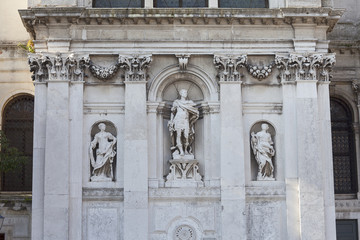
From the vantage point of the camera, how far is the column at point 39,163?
25672mm

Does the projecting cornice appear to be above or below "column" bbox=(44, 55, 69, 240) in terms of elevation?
above

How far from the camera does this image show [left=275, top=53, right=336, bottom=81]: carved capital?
26.5 m

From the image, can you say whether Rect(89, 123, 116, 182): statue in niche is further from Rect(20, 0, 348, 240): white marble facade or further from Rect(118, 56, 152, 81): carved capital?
Rect(118, 56, 152, 81): carved capital

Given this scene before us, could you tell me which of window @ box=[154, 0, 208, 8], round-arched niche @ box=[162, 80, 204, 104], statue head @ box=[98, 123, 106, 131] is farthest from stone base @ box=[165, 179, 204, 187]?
window @ box=[154, 0, 208, 8]

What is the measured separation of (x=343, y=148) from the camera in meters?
31.9

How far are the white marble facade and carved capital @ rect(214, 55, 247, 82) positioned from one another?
0.04 m

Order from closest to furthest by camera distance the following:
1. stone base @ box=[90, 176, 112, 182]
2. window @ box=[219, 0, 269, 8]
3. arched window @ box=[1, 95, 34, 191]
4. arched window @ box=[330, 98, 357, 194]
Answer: stone base @ box=[90, 176, 112, 182] → window @ box=[219, 0, 269, 8] → arched window @ box=[1, 95, 34, 191] → arched window @ box=[330, 98, 357, 194]

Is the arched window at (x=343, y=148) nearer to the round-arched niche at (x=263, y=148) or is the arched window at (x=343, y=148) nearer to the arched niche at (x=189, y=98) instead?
the round-arched niche at (x=263, y=148)

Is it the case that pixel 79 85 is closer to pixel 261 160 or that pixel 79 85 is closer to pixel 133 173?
pixel 133 173

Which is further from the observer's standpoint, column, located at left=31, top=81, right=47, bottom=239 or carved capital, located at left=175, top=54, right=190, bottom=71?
carved capital, located at left=175, top=54, right=190, bottom=71

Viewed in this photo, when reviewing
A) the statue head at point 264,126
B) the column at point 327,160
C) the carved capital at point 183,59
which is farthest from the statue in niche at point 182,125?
the column at point 327,160

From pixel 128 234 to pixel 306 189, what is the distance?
6.48m

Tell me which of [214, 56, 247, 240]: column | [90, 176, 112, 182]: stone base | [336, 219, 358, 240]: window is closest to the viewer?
[214, 56, 247, 240]: column

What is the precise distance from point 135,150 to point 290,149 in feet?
18.3
